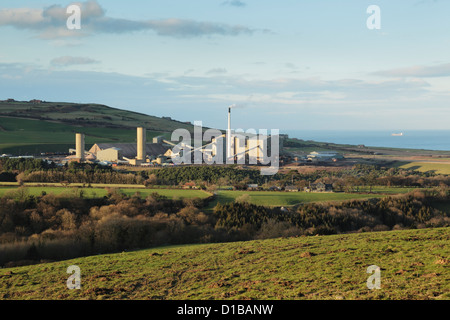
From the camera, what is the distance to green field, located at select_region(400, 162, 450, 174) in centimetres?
7379

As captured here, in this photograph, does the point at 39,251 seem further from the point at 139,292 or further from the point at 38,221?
the point at 139,292

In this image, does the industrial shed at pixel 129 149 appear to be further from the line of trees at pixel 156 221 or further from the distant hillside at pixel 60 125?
the line of trees at pixel 156 221

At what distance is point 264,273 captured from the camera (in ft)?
47.8

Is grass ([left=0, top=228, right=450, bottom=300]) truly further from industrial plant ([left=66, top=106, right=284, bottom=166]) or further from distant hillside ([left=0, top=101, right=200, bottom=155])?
distant hillside ([left=0, top=101, right=200, bottom=155])

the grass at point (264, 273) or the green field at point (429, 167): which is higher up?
the green field at point (429, 167)

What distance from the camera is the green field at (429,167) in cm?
7379

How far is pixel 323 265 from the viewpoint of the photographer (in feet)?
48.8

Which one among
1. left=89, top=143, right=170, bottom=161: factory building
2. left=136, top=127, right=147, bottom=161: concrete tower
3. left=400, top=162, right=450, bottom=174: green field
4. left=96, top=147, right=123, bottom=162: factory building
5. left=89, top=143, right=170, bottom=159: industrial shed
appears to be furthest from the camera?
left=89, top=143, right=170, bottom=159: industrial shed

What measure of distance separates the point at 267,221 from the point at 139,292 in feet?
62.9

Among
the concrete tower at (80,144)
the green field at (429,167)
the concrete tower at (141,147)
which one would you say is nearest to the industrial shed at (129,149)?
the concrete tower at (80,144)

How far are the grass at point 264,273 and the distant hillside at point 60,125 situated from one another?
79.9 m

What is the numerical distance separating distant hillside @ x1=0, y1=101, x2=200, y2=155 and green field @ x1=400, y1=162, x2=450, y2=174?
66790 mm

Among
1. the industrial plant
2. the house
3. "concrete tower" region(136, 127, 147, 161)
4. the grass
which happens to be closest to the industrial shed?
the industrial plant
